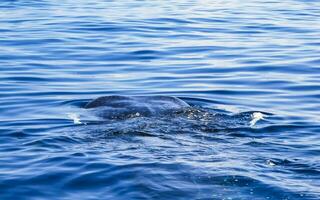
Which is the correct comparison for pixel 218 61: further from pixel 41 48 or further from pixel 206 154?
pixel 206 154

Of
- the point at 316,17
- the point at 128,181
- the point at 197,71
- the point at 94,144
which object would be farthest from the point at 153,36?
the point at 128,181

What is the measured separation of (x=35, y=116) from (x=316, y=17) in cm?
1449

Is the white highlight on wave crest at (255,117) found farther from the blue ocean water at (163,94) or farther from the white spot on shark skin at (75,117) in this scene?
the white spot on shark skin at (75,117)

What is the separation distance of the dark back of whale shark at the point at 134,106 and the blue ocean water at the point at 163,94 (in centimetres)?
26

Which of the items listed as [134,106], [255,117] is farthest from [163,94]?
[255,117]

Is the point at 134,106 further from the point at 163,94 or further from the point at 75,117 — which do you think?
the point at 163,94

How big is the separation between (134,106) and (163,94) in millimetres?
2226

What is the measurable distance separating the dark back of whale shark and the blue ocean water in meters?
0.26

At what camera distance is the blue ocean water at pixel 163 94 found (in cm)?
804

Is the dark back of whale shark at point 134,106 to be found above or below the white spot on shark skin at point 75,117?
above

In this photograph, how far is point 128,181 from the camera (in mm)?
7984

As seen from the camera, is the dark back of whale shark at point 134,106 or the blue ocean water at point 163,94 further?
the dark back of whale shark at point 134,106

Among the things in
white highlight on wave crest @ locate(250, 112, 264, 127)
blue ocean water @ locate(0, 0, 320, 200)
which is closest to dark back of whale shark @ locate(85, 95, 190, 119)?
blue ocean water @ locate(0, 0, 320, 200)

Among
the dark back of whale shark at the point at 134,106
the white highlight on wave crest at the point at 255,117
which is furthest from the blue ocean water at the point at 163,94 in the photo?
the dark back of whale shark at the point at 134,106
